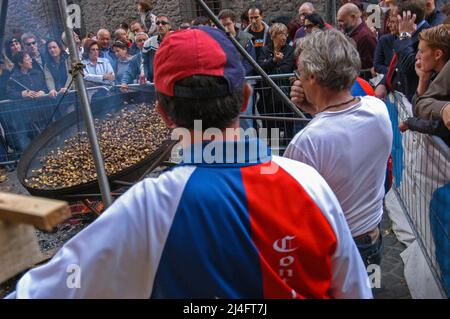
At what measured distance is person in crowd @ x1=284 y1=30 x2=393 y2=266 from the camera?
6.43 feet

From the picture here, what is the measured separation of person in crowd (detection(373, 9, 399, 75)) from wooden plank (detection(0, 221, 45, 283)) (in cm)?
465

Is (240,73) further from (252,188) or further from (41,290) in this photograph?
(41,290)

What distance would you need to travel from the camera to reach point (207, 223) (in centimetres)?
111

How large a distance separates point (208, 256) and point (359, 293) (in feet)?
1.64

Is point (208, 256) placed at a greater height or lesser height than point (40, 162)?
greater

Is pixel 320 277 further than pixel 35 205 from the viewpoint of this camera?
Yes

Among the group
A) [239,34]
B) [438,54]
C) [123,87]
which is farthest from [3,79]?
[438,54]

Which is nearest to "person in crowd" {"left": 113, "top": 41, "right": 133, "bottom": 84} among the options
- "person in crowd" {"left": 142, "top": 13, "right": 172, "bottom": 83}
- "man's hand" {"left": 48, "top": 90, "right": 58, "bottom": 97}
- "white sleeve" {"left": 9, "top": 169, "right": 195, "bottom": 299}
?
"person in crowd" {"left": 142, "top": 13, "right": 172, "bottom": 83}

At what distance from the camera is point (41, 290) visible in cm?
113

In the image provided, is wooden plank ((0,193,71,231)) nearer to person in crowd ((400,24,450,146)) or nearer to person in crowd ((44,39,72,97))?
person in crowd ((400,24,450,146))

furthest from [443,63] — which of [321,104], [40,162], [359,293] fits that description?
[40,162]

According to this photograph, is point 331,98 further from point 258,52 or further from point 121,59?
point 121,59

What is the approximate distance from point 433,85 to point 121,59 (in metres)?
5.55

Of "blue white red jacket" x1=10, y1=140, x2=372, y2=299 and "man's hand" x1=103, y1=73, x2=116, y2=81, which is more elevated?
"blue white red jacket" x1=10, y1=140, x2=372, y2=299
